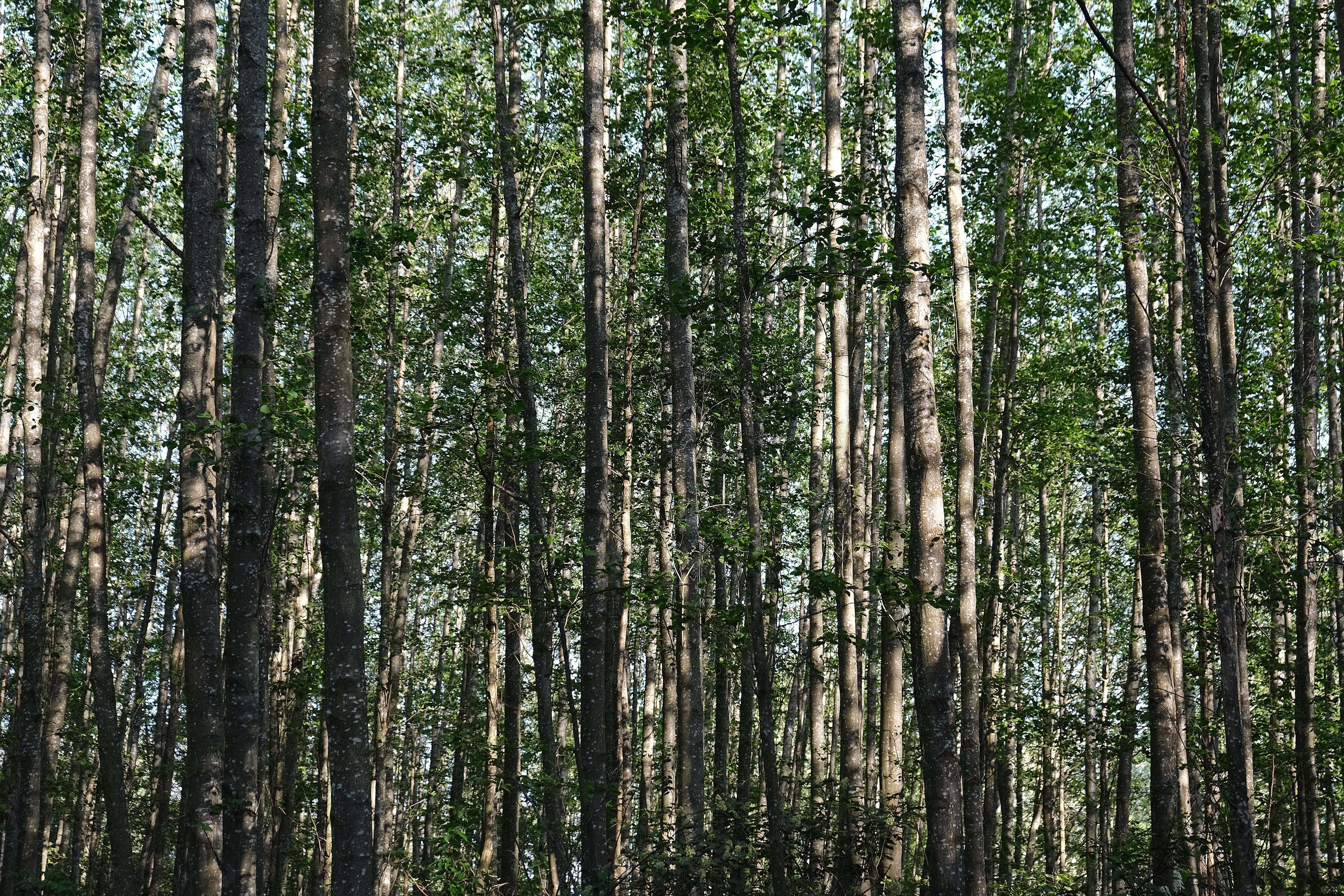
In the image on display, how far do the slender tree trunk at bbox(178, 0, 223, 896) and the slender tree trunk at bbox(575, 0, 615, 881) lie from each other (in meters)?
2.85

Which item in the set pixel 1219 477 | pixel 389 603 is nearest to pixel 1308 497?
pixel 1219 477

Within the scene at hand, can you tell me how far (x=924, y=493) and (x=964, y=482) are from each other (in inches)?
143

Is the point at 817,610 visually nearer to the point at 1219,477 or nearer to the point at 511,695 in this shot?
the point at 511,695

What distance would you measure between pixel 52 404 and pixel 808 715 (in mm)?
11073

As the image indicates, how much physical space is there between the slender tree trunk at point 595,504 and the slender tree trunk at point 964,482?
3474 mm

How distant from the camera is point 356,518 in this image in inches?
198

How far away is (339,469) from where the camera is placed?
4953 millimetres

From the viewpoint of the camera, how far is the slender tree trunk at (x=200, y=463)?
22.7 ft

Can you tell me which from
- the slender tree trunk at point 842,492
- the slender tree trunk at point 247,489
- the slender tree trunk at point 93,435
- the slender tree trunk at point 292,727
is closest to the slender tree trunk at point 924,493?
the slender tree trunk at point 842,492

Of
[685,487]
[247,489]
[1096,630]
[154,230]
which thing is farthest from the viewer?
[1096,630]

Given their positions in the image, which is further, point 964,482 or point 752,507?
point 964,482

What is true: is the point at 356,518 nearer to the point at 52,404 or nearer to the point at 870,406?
the point at 52,404

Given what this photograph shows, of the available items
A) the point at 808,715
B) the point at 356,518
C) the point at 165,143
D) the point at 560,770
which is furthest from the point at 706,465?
the point at 356,518

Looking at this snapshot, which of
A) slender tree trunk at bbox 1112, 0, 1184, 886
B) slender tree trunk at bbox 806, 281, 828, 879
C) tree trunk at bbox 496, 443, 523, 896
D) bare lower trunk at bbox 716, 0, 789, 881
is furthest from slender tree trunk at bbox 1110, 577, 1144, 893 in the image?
tree trunk at bbox 496, 443, 523, 896
